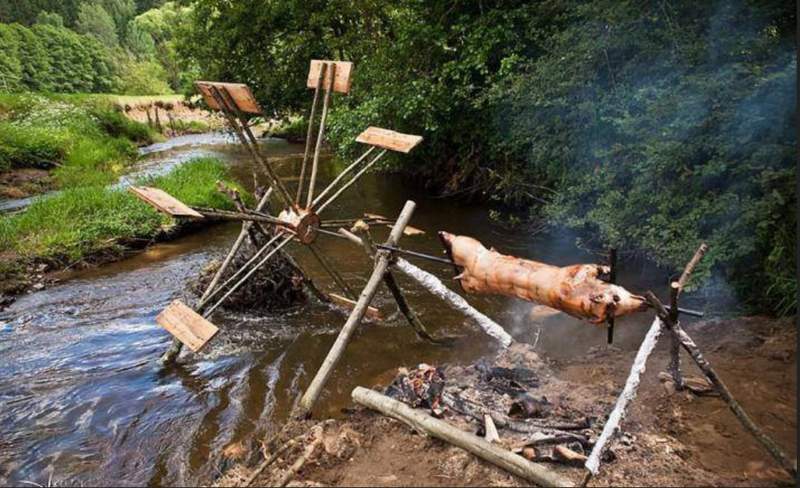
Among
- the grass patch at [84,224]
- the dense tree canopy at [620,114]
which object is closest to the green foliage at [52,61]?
the grass patch at [84,224]

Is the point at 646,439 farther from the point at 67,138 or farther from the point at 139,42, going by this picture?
the point at 139,42

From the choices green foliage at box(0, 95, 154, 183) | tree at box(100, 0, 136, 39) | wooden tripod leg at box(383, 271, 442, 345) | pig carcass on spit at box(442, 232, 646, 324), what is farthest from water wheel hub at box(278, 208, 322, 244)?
tree at box(100, 0, 136, 39)

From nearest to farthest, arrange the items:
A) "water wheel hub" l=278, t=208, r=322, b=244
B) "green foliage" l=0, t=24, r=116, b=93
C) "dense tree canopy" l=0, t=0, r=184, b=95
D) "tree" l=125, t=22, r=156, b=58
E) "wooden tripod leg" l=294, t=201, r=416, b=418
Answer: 1. "wooden tripod leg" l=294, t=201, r=416, b=418
2. "water wheel hub" l=278, t=208, r=322, b=244
3. "green foliage" l=0, t=24, r=116, b=93
4. "dense tree canopy" l=0, t=0, r=184, b=95
5. "tree" l=125, t=22, r=156, b=58

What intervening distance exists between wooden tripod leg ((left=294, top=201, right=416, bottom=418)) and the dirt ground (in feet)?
0.68

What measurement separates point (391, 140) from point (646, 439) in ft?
12.7

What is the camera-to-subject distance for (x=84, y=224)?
10.1 meters

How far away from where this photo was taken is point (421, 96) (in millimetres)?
9078

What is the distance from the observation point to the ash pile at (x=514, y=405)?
364 centimetres

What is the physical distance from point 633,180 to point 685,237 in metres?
1.37

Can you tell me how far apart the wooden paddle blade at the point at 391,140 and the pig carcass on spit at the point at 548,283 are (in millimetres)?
1315

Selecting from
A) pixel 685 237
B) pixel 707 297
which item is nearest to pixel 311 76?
pixel 685 237

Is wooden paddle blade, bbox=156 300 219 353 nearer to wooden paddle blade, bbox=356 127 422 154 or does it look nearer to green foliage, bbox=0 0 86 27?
wooden paddle blade, bbox=356 127 422 154

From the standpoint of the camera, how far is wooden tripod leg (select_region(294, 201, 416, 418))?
435 centimetres

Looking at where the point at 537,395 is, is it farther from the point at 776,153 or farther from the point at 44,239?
the point at 44,239
